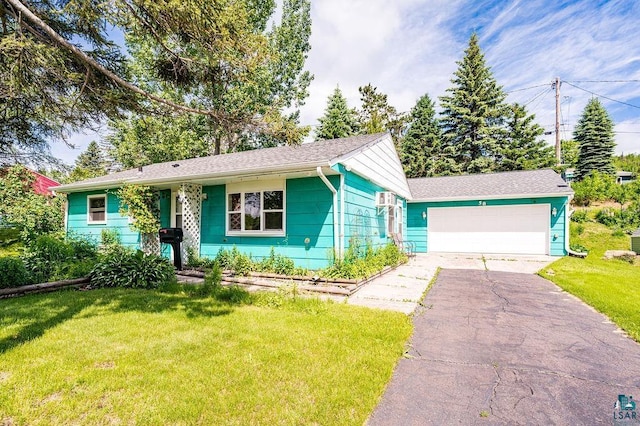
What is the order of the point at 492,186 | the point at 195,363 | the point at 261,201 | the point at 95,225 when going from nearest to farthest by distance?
1. the point at 195,363
2. the point at 261,201
3. the point at 95,225
4. the point at 492,186

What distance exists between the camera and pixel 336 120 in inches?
1001

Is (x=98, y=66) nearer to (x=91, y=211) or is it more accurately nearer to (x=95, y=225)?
(x=95, y=225)

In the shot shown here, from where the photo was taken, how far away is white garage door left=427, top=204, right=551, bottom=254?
12.0 metres

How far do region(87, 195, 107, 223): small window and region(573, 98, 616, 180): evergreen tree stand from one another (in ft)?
113

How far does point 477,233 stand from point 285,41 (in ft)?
51.1

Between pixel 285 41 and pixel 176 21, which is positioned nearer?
pixel 176 21

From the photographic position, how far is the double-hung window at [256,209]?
7.94 meters

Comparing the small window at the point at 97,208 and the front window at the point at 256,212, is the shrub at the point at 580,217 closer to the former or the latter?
the front window at the point at 256,212

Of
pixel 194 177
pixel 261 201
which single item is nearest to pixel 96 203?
pixel 194 177

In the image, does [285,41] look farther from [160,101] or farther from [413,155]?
[160,101]

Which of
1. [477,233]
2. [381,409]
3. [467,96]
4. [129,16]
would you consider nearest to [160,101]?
[129,16]

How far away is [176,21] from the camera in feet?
14.9

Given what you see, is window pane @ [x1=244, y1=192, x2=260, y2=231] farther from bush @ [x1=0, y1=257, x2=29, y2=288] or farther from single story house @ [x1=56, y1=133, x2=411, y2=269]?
bush @ [x1=0, y1=257, x2=29, y2=288]

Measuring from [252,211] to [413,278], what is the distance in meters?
4.46
